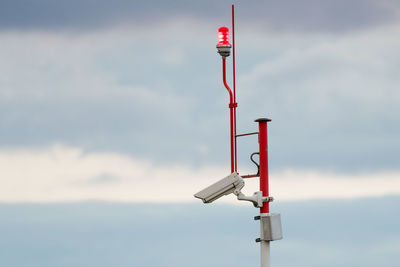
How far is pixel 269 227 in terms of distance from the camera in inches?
1187

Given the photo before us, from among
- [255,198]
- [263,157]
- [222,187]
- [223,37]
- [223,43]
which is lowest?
[255,198]

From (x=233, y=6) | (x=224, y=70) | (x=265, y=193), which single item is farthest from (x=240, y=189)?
(x=233, y=6)

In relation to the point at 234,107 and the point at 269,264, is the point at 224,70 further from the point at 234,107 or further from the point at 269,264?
the point at 269,264

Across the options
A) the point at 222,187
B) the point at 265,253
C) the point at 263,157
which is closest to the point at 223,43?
the point at 263,157

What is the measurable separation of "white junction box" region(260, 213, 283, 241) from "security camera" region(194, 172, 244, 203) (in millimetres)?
1086

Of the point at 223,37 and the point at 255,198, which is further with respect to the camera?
the point at 223,37

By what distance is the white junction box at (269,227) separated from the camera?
30.2 meters

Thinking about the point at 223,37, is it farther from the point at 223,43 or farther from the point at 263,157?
the point at 263,157

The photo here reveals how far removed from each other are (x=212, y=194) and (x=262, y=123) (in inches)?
95.6

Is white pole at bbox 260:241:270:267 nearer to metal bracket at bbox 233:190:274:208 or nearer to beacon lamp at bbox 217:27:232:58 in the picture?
metal bracket at bbox 233:190:274:208

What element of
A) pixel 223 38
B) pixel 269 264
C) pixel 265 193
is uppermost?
pixel 223 38

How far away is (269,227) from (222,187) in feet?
5.59

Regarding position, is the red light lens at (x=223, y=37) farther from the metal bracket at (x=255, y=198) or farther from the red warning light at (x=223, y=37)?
the metal bracket at (x=255, y=198)

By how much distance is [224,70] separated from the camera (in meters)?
31.1
